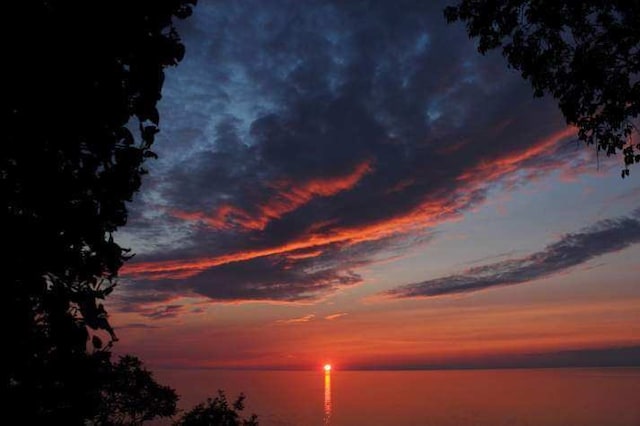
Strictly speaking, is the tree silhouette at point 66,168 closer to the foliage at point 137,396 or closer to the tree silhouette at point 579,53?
the tree silhouette at point 579,53

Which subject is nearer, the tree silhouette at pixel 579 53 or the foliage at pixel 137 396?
the tree silhouette at pixel 579 53

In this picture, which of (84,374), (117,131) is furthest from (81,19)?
(84,374)

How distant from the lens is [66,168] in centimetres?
645

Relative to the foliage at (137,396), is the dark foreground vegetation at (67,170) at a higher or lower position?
higher

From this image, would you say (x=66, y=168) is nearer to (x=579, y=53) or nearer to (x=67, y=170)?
(x=67, y=170)

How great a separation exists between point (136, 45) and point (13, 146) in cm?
210

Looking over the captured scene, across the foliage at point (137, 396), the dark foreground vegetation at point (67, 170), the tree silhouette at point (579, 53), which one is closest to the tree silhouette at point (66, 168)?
the dark foreground vegetation at point (67, 170)

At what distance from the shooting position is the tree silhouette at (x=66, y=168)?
5.78 m

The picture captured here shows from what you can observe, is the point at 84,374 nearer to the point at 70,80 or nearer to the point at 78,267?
the point at 78,267

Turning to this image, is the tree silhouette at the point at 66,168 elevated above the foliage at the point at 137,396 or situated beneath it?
elevated above

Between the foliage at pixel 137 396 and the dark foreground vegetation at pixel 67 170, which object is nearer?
the dark foreground vegetation at pixel 67 170

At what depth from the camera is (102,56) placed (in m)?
6.23

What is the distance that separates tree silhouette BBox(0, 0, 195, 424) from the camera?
5.78 metres

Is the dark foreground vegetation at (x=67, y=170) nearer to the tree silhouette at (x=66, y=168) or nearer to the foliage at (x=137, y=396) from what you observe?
the tree silhouette at (x=66, y=168)
